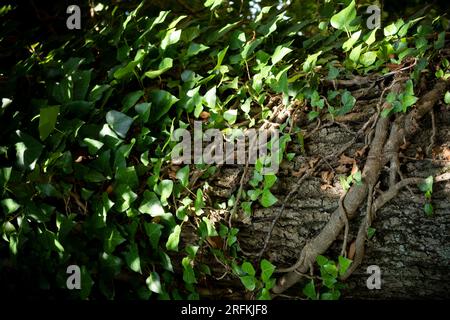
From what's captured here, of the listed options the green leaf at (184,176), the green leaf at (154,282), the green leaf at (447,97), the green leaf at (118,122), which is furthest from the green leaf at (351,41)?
the green leaf at (154,282)

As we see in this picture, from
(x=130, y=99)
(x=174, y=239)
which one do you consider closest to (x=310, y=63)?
(x=130, y=99)

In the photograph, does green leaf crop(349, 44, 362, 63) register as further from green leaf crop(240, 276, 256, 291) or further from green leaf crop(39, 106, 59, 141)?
green leaf crop(39, 106, 59, 141)

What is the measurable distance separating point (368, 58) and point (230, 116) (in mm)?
502

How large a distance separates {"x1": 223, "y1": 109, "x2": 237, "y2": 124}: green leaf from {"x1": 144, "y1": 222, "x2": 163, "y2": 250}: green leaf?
17.3 inches

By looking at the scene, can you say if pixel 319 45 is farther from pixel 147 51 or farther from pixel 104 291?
pixel 104 291

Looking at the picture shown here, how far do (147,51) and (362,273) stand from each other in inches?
42.4

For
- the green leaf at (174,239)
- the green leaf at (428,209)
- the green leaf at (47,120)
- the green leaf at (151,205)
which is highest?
the green leaf at (47,120)

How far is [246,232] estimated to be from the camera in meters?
1.30

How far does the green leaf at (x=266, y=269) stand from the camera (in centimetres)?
122

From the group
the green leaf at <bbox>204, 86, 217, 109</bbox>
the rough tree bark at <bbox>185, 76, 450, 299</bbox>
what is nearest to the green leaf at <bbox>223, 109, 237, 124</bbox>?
the green leaf at <bbox>204, 86, 217, 109</bbox>

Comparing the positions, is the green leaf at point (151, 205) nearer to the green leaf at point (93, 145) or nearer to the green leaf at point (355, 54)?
the green leaf at point (93, 145)

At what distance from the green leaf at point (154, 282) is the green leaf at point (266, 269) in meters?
0.36

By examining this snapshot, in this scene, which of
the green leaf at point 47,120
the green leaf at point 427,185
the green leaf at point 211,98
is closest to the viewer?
the green leaf at point 427,185

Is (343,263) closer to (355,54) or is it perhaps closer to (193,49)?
(355,54)
